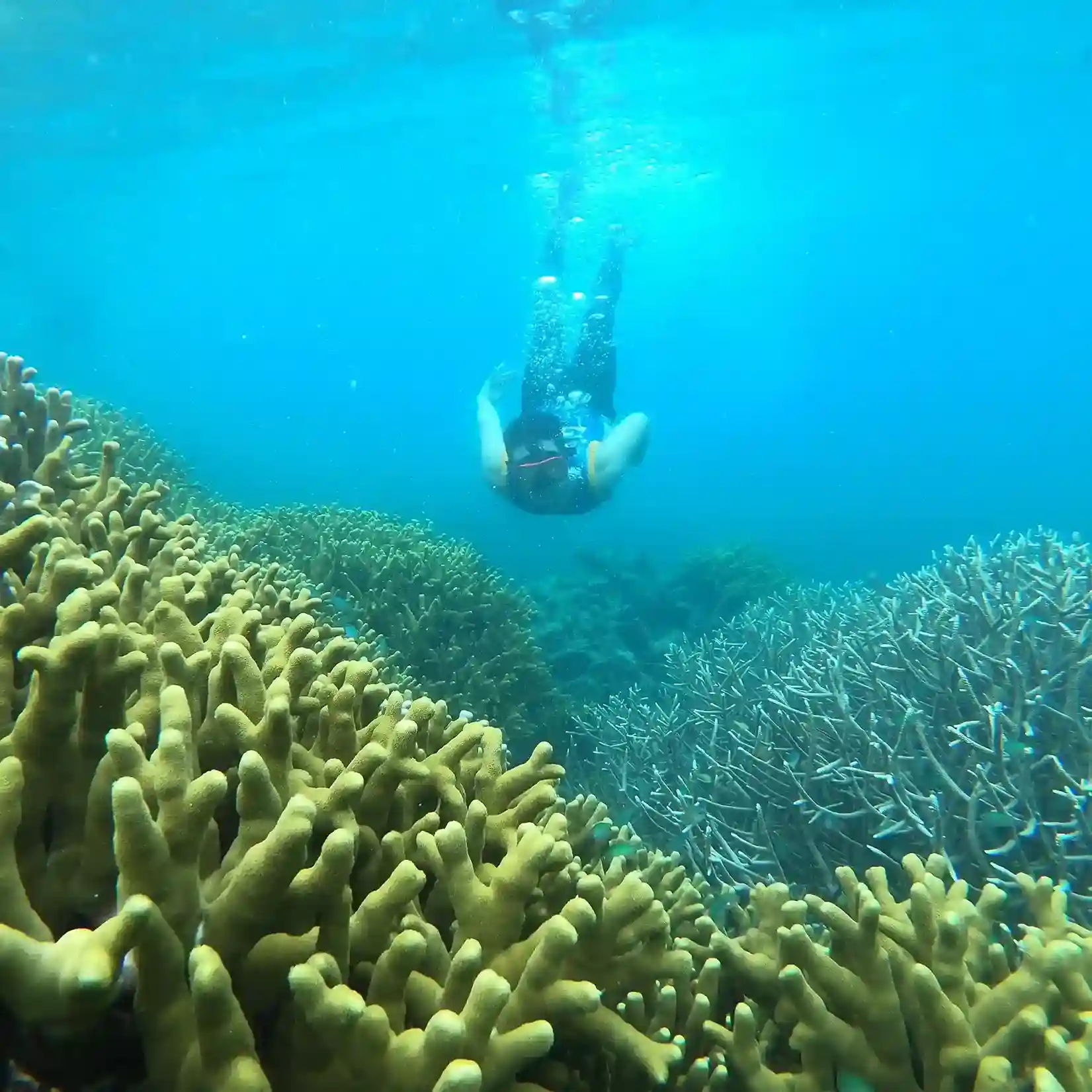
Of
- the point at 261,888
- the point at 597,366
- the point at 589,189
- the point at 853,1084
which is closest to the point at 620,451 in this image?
the point at 597,366

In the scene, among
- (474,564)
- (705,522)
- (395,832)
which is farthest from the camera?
(705,522)

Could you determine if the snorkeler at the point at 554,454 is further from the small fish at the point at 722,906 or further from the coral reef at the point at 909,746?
the small fish at the point at 722,906

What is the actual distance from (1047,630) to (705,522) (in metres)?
41.9

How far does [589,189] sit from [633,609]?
122ft

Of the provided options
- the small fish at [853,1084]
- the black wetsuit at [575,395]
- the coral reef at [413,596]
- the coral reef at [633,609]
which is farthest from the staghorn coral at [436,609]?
the small fish at [853,1084]

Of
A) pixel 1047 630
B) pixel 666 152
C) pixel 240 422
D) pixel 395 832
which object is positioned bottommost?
pixel 395 832

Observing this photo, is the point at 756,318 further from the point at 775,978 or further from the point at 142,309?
the point at 775,978

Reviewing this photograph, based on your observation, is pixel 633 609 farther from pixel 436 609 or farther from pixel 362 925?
pixel 362 925

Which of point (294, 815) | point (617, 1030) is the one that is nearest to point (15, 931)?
point (294, 815)

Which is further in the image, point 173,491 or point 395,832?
point 173,491

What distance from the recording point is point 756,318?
166125 millimetres

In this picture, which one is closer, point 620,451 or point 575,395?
point 620,451

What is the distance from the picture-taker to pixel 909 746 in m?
5.07

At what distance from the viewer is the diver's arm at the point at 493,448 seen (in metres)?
9.28
